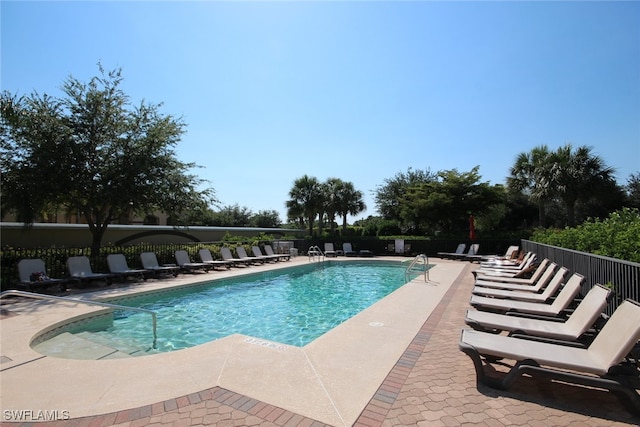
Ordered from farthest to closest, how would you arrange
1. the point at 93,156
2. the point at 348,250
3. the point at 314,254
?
the point at 348,250, the point at 314,254, the point at 93,156

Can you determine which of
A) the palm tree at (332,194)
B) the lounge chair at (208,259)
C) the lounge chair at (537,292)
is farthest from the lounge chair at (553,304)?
the palm tree at (332,194)

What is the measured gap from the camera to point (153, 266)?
13.2 meters

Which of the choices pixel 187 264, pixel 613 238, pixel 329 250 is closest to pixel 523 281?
pixel 613 238

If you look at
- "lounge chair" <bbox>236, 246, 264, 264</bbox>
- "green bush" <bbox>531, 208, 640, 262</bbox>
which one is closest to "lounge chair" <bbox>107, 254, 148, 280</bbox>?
"lounge chair" <bbox>236, 246, 264, 264</bbox>

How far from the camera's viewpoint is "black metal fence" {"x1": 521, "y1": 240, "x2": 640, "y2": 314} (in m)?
4.85

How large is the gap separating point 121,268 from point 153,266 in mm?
1152

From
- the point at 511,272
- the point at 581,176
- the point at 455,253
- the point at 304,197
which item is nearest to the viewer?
the point at 511,272

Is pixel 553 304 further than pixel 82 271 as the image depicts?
No

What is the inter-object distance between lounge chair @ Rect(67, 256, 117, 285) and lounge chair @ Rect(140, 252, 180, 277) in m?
1.66

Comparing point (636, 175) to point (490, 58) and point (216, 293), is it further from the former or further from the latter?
point (216, 293)

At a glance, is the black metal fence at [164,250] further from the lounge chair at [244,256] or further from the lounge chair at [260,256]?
the lounge chair at [244,256]

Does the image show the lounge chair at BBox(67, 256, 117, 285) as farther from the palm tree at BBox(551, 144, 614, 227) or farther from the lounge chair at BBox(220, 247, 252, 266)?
the palm tree at BBox(551, 144, 614, 227)

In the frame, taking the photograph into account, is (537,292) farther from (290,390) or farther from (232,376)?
(232,376)

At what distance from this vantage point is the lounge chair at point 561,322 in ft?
13.4
